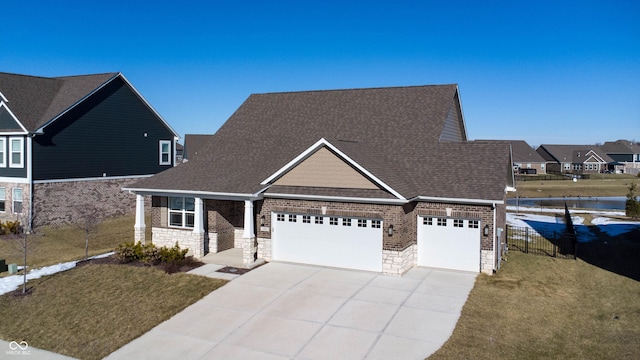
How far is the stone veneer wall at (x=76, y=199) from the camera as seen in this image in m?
26.9

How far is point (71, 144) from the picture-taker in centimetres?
2869

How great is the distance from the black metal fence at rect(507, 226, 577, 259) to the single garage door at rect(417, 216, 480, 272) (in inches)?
214

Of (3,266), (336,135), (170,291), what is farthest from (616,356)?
(3,266)

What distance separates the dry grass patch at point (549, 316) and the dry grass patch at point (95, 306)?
331 inches

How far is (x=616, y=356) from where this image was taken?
10820 millimetres

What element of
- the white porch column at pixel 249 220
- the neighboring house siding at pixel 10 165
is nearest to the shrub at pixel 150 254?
the white porch column at pixel 249 220

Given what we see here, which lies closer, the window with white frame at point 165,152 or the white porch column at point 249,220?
the white porch column at point 249,220

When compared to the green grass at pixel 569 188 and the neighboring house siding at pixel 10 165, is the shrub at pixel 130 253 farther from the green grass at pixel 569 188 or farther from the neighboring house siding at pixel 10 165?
the green grass at pixel 569 188

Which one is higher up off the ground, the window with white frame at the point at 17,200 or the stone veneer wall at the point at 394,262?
the window with white frame at the point at 17,200

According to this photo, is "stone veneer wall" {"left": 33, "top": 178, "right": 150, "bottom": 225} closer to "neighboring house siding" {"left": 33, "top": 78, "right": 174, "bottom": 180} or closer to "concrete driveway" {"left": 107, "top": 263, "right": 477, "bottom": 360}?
"neighboring house siding" {"left": 33, "top": 78, "right": 174, "bottom": 180}

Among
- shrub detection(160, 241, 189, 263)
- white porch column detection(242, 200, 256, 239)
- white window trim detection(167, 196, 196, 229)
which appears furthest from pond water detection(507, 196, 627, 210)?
shrub detection(160, 241, 189, 263)

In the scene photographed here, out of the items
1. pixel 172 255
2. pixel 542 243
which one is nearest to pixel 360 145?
pixel 172 255

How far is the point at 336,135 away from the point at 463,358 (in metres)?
14.0

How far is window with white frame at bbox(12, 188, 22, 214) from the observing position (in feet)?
88.2
